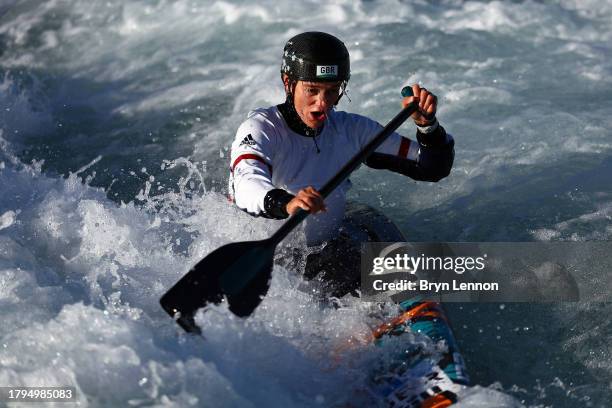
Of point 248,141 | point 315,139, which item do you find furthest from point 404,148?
point 248,141

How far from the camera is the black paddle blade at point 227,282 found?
3752mm

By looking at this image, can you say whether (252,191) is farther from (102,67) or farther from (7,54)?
(7,54)

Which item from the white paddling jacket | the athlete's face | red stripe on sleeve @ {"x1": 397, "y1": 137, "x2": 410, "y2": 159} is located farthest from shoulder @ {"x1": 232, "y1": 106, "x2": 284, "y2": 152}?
red stripe on sleeve @ {"x1": 397, "y1": 137, "x2": 410, "y2": 159}

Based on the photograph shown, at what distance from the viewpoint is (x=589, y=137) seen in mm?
6879

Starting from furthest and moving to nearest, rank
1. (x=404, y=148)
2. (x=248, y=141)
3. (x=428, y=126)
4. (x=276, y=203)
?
(x=404, y=148) → (x=428, y=126) → (x=248, y=141) → (x=276, y=203)

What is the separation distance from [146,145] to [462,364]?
14.6 ft

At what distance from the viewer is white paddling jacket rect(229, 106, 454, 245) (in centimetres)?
400

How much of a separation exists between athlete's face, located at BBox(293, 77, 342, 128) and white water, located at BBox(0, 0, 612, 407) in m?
0.65

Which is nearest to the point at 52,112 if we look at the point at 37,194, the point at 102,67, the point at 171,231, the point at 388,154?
the point at 102,67

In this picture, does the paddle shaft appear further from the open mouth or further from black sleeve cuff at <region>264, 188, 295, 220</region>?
the open mouth

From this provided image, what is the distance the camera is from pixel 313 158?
4344 mm

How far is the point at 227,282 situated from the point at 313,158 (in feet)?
2.97

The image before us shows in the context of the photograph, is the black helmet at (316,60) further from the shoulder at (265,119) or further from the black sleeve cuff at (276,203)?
the black sleeve cuff at (276,203)

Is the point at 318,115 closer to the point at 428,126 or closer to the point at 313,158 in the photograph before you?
the point at 313,158
